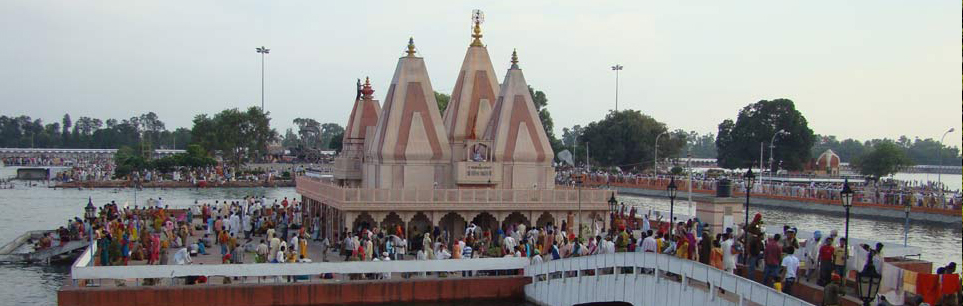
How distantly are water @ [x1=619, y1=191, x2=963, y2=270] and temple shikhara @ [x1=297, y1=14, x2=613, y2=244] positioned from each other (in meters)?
11.5

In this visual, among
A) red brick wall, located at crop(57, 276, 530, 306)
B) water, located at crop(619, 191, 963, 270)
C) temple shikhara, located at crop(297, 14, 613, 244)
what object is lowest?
water, located at crop(619, 191, 963, 270)

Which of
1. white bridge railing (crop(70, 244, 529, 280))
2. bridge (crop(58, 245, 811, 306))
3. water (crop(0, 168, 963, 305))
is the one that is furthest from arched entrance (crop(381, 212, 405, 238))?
water (crop(0, 168, 963, 305))

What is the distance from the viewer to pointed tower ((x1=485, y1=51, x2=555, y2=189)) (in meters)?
33.3

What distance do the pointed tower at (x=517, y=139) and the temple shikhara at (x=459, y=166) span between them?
0.03m

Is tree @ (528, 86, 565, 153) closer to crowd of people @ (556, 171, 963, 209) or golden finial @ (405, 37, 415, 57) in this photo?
crowd of people @ (556, 171, 963, 209)

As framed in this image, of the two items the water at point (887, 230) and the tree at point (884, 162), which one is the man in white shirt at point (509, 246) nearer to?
the water at point (887, 230)

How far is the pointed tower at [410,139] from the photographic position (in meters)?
32.5

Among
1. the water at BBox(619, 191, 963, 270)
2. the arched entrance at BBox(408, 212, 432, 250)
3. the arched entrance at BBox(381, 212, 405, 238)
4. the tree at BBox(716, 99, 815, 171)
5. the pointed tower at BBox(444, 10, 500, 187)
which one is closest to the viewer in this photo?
the arched entrance at BBox(408, 212, 432, 250)

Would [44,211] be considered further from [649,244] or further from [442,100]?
[649,244]

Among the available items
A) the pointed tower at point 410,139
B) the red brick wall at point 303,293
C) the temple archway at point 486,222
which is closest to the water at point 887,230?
A: the temple archway at point 486,222

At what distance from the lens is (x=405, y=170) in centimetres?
3256

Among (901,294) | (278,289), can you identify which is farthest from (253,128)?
(901,294)

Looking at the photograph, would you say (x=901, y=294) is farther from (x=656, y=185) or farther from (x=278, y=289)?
(x=656, y=185)

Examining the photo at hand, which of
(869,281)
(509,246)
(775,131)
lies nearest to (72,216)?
(509,246)
